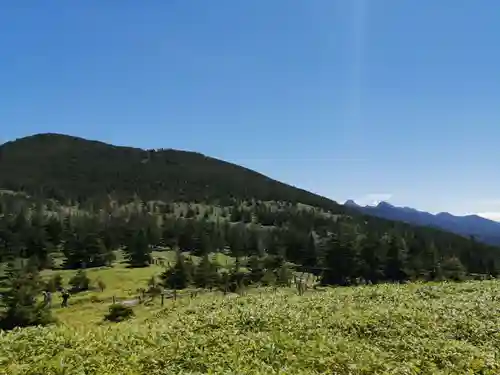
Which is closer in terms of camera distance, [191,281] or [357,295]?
[357,295]

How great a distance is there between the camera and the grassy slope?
67.6 feet

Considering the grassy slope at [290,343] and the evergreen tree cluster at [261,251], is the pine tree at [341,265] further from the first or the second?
the grassy slope at [290,343]

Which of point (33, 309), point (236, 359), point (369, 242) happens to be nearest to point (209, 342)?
point (236, 359)

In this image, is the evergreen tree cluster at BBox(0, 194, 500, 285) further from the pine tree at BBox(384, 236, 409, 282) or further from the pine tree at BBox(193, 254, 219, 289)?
the pine tree at BBox(193, 254, 219, 289)

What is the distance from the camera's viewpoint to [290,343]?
2316 centimetres

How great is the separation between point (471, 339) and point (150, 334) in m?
17.3

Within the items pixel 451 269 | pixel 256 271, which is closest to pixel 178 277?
pixel 256 271

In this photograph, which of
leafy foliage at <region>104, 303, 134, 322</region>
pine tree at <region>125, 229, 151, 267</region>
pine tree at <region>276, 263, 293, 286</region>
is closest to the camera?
leafy foliage at <region>104, 303, 134, 322</region>

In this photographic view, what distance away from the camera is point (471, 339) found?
2433cm

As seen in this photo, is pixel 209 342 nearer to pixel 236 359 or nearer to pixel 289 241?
pixel 236 359

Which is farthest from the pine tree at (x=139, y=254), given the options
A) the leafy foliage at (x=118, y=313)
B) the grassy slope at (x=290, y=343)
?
the grassy slope at (x=290, y=343)

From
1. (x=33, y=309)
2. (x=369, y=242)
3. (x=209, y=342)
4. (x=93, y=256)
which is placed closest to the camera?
(x=209, y=342)

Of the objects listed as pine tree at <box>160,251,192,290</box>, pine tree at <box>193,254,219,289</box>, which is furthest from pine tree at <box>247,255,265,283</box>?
pine tree at <box>160,251,192,290</box>

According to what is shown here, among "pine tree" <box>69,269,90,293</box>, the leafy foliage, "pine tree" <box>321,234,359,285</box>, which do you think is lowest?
"pine tree" <box>69,269,90,293</box>
